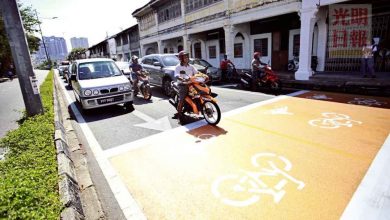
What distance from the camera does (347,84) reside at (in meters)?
9.59

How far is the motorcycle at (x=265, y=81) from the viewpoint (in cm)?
997

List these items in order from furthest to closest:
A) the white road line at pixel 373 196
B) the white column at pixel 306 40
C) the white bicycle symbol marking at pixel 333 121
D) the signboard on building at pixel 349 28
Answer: the signboard on building at pixel 349 28
the white column at pixel 306 40
the white bicycle symbol marking at pixel 333 121
the white road line at pixel 373 196

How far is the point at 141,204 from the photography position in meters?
3.20

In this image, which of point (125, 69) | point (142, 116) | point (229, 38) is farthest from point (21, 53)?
point (229, 38)

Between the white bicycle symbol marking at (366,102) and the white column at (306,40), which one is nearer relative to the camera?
the white bicycle symbol marking at (366,102)

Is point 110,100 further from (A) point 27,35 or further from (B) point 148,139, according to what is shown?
(A) point 27,35

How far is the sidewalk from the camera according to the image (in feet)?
28.5

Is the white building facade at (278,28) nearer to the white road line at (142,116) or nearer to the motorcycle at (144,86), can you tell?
the motorcycle at (144,86)

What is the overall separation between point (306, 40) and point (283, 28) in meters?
3.95

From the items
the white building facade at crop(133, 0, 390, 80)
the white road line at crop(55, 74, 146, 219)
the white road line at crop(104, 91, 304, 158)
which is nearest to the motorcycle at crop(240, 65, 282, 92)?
the white building facade at crop(133, 0, 390, 80)

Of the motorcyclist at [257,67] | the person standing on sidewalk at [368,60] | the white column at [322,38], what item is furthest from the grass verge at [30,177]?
the white column at [322,38]

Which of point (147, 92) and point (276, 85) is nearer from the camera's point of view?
point (147, 92)

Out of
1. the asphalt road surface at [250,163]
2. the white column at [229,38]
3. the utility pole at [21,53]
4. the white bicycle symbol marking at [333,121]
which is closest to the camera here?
the asphalt road surface at [250,163]

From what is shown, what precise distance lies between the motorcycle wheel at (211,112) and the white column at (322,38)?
9.48m
